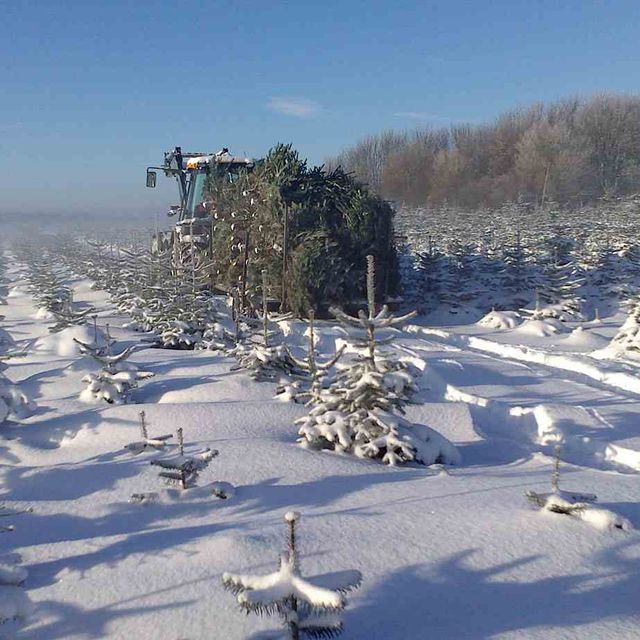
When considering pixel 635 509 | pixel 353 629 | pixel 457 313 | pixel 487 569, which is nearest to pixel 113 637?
pixel 353 629

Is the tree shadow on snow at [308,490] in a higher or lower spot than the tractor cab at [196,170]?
lower

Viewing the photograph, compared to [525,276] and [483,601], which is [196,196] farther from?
[483,601]

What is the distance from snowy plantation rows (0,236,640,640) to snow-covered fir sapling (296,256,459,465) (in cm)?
3

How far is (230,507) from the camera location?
218 inches

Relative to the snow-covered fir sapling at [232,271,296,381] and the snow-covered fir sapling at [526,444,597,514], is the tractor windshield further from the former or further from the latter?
the snow-covered fir sapling at [526,444,597,514]

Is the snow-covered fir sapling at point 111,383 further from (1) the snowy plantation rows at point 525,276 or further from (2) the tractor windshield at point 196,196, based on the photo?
(1) the snowy plantation rows at point 525,276

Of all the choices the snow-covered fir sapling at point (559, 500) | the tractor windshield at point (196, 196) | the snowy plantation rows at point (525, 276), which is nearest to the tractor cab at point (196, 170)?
the tractor windshield at point (196, 196)

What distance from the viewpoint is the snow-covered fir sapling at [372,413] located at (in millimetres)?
6844

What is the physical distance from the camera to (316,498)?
5.71 metres

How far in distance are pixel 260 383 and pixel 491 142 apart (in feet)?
243

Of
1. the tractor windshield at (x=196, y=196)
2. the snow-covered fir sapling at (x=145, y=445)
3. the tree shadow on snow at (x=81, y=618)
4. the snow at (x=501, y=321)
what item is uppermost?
the tractor windshield at (x=196, y=196)

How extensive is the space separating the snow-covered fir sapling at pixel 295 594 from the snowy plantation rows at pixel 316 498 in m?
0.01

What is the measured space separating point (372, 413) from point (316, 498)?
1.60 m

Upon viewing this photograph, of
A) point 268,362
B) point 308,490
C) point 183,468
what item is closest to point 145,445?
point 183,468
